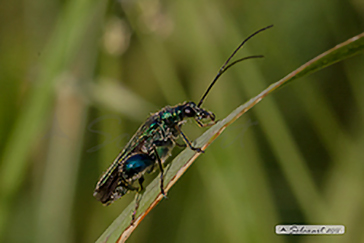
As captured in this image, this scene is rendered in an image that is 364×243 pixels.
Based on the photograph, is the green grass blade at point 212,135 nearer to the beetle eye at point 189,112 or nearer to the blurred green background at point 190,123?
the beetle eye at point 189,112

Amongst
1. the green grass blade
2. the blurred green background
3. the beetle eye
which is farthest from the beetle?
the green grass blade

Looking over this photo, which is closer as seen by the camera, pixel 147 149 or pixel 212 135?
pixel 212 135

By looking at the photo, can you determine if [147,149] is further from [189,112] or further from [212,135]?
[212,135]

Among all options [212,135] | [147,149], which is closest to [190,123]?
[147,149]

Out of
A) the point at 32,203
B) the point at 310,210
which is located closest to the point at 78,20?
the point at 32,203

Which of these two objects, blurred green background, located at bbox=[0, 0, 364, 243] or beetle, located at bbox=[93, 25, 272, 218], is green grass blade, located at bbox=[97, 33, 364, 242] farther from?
blurred green background, located at bbox=[0, 0, 364, 243]

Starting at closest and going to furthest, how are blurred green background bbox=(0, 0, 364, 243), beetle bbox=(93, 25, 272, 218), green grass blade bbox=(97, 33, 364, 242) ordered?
green grass blade bbox=(97, 33, 364, 242) → beetle bbox=(93, 25, 272, 218) → blurred green background bbox=(0, 0, 364, 243)
